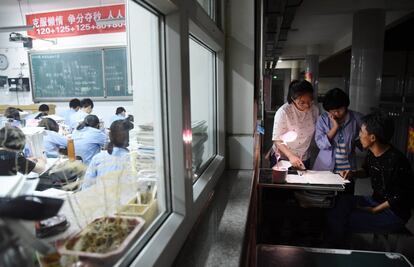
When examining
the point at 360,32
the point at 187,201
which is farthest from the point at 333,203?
the point at 360,32

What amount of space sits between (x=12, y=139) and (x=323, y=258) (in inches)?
66.8

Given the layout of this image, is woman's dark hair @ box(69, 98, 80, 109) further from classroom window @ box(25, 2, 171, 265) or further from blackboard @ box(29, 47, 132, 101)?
classroom window @ box(25, 2, 171, 265)

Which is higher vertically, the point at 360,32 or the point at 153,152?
the point at 360,32

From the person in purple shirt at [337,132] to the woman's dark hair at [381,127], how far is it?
39cm

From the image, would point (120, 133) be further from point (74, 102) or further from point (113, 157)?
point (74, 102)

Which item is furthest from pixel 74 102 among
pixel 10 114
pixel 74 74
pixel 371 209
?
pixel 371 209

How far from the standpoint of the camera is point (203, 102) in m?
1.89

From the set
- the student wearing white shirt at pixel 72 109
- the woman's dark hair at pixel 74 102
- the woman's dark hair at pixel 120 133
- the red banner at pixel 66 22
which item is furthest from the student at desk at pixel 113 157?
the red banner at pixel 66 22

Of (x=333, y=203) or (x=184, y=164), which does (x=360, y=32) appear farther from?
(x=184, y=164)

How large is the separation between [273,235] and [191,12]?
2.39m

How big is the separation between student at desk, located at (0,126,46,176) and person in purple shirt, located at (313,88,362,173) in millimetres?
2457

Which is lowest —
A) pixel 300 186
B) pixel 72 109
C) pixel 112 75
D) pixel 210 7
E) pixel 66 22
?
pixel 300 186

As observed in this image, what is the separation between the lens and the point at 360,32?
5727mm

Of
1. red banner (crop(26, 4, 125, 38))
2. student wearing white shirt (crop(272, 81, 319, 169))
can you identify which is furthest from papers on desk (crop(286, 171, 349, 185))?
red banner (crop(26, 4, 125, 38))
